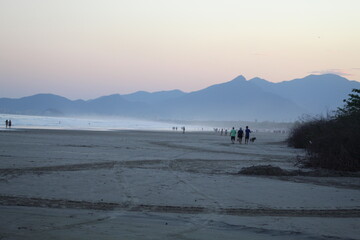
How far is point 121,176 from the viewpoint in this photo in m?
14.0

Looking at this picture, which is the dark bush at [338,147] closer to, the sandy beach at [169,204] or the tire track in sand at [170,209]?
the sandy beach at [169,204]

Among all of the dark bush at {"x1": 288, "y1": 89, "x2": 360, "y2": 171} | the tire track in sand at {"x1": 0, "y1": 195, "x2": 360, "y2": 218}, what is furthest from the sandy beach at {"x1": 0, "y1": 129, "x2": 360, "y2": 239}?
the dark bush at {"x1": 288, "y1": 89, "x2": 360, "y2": 171}

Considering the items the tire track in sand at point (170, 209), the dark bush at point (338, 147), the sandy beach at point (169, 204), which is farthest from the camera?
the dark bush at point (338, 147)

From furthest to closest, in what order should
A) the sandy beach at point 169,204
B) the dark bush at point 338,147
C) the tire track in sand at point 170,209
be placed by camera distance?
the dark bush at point 338,147, the tire track in sand at point 170,209, the sandy beach at point 169,204

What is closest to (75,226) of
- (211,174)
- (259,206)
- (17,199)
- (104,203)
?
(104,203)

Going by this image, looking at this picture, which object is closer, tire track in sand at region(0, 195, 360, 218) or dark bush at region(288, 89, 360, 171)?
tire track in sand at region(0, 195, 360, 218)

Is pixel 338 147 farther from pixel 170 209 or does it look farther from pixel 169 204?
pixel 170 209

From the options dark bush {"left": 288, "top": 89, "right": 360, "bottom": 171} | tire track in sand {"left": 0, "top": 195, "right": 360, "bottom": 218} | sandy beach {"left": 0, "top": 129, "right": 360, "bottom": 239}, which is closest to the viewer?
sandy beach {"left": 0, "top": 129, "right": 360, "bottom": 239}

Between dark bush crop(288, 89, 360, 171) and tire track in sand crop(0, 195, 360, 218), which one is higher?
dark bush crop(288, 89, 360, 171)

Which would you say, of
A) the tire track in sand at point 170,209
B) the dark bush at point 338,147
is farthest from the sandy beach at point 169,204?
the dark bush at point 338,147

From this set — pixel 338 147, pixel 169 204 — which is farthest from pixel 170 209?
pixel 338 147

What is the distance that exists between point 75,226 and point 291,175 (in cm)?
1025

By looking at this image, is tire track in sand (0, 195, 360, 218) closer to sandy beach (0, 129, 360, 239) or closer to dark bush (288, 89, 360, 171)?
sandy beach (0, 129, 360, 239)

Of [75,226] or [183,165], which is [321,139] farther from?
[75,226]
